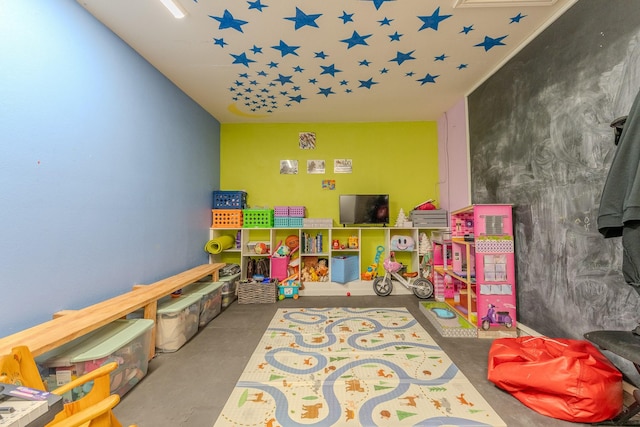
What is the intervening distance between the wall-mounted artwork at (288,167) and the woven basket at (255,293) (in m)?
1.77

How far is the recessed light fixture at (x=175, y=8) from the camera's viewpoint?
1842 mm

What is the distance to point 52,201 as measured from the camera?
1.66 metres

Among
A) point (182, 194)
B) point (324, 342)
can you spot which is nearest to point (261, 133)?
point (182, 194)

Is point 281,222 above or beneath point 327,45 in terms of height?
beneath

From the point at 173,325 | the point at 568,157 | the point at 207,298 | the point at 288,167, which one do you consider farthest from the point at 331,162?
the point at 173,325

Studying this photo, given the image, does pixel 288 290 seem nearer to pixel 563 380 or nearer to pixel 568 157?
pixel 563 380

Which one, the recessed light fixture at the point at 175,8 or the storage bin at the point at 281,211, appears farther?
the storage bin at the point at 281,211

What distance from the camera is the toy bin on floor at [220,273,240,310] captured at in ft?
10.5

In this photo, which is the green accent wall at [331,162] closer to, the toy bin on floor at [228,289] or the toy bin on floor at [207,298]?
the toy bin on floor at [228,289]

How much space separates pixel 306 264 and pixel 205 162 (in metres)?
2.09

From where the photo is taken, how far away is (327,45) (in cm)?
237

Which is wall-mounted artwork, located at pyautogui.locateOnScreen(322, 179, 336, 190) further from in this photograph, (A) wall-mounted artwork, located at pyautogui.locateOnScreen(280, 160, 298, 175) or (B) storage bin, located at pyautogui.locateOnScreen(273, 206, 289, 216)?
(B) storage bin, located at pyautogui.locateOnScreen(273, 206, 289, 216)

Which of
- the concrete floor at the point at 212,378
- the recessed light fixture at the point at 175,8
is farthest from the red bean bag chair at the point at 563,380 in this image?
the recessed light fixture at the point at 175,8

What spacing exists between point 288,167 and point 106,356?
320cm
